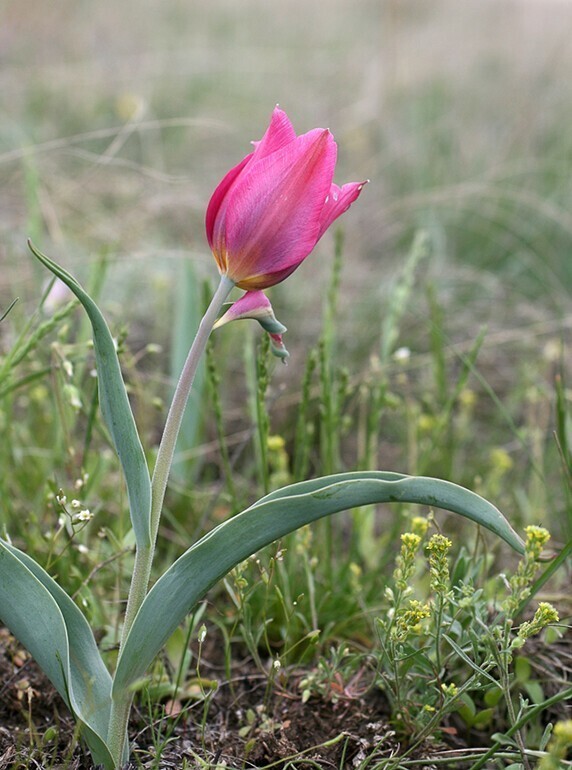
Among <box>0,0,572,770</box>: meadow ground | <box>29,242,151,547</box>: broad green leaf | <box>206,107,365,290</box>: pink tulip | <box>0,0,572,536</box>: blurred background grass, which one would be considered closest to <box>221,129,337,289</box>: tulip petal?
<box>206,107,365,290</box>: pink tulip

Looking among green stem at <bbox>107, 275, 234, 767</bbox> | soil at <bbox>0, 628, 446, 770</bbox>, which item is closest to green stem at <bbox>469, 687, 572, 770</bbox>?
soil at <bbox>0, 628, 446, 770</bbox>

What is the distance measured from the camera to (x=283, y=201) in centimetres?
75

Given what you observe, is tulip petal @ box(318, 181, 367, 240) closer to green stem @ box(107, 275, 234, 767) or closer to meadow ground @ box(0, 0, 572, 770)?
green stem @ box(107, 275, 234, 767)

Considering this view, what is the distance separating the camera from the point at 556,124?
362 cm

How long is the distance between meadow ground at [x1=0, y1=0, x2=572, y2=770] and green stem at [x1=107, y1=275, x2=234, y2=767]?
0.05 m

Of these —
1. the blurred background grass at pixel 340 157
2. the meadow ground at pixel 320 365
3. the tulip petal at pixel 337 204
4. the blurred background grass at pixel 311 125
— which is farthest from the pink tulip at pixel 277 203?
the blurred background grass at pixel 311 125

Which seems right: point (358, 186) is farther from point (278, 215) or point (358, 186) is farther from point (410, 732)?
point (410, 732)

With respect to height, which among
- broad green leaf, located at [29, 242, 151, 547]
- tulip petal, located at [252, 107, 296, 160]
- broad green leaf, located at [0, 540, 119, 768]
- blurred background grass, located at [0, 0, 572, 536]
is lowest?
broad green leaf, located at [0, 540, 119, 768]

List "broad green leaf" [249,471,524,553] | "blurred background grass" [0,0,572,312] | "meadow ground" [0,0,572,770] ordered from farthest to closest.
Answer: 1. "blurred background grass" [0,0,572,312]
2. "meadow ground" [0,0,572,770]
3. "broad green leaf" [249,471,524,553]

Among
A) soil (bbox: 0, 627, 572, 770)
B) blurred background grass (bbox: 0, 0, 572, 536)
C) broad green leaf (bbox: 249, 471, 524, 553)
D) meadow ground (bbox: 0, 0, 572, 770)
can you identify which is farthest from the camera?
blurred background grass (bbox: 0, 0, 572, 536)

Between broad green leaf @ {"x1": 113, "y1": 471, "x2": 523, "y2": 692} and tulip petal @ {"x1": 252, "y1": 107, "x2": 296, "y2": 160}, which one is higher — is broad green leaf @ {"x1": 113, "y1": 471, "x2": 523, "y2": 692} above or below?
below

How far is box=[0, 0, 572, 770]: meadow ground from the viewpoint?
3.34ft

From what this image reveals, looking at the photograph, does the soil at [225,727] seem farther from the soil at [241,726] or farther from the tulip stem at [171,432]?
the tulip stem at [171,432]

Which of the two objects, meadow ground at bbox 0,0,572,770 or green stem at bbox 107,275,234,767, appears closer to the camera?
green stem at bbox 107,275,234,767
